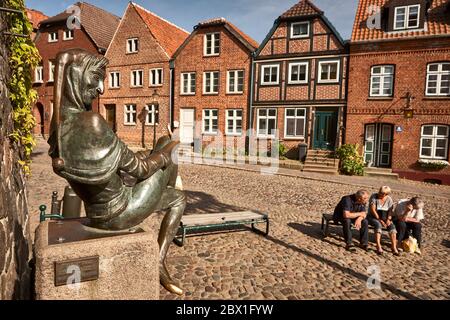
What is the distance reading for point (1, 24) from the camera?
333 cm

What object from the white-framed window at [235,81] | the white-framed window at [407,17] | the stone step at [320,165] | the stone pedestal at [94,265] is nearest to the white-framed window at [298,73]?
the white-framed window at [235,81]

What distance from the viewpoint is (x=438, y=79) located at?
607 inches

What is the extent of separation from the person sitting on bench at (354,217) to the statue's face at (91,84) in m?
5.04

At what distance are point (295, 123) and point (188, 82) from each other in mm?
8104

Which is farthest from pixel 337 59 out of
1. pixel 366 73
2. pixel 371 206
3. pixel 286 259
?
pixel 286 259

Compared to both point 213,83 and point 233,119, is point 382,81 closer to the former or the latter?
point 233,119

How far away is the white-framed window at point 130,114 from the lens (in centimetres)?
2398

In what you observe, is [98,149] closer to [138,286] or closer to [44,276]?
[44,276]

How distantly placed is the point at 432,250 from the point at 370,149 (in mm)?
12041

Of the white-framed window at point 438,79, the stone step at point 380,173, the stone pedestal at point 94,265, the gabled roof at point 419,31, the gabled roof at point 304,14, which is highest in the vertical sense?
the gabled roof at point 304,14

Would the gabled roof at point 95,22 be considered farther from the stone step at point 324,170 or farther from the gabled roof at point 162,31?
the stone step at point 324,170

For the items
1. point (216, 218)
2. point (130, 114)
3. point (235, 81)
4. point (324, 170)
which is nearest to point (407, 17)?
point (324, 170)

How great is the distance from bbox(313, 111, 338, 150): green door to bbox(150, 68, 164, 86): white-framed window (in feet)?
37.8

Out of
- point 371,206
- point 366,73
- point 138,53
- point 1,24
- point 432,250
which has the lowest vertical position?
point 432,250
